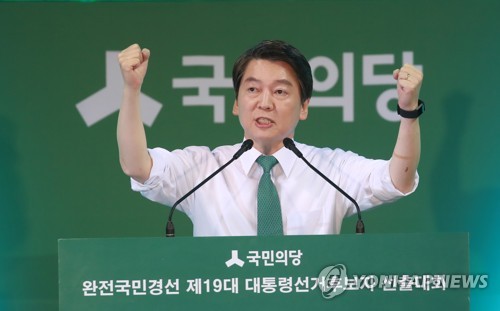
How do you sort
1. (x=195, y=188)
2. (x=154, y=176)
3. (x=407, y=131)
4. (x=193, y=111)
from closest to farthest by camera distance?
(x=195, y=188) < (x=407, y=131) < (x=154, y=176) < (x=193, y=111)

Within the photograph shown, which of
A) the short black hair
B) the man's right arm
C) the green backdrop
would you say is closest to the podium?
the man's right arm

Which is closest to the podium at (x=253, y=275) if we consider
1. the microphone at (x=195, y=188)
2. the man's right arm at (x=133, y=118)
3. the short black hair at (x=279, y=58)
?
the microphone at (x=195, y=188)

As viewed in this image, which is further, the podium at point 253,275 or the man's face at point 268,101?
the man's face at point 268,101

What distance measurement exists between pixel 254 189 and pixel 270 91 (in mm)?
303

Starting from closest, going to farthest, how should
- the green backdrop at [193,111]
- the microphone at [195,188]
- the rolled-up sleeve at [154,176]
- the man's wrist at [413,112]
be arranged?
the microphone at [195,188] < the man's wrist at [413,112] < the rolled-up sleeve at [154,176] < the green backdrop at [193,111]

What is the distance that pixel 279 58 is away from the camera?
2.88 meters

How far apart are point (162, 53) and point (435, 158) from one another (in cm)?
122

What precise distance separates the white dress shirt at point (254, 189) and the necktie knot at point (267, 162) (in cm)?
2

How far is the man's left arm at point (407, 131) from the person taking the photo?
253 cm

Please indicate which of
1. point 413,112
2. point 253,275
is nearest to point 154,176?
point 253,275

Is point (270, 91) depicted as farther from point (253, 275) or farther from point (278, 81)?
point (253, 275)

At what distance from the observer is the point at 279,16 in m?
3.96

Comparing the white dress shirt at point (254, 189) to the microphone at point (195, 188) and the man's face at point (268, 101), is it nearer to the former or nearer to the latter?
the man's face at point (268, 101)

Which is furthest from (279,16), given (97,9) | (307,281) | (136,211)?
(307,281)
